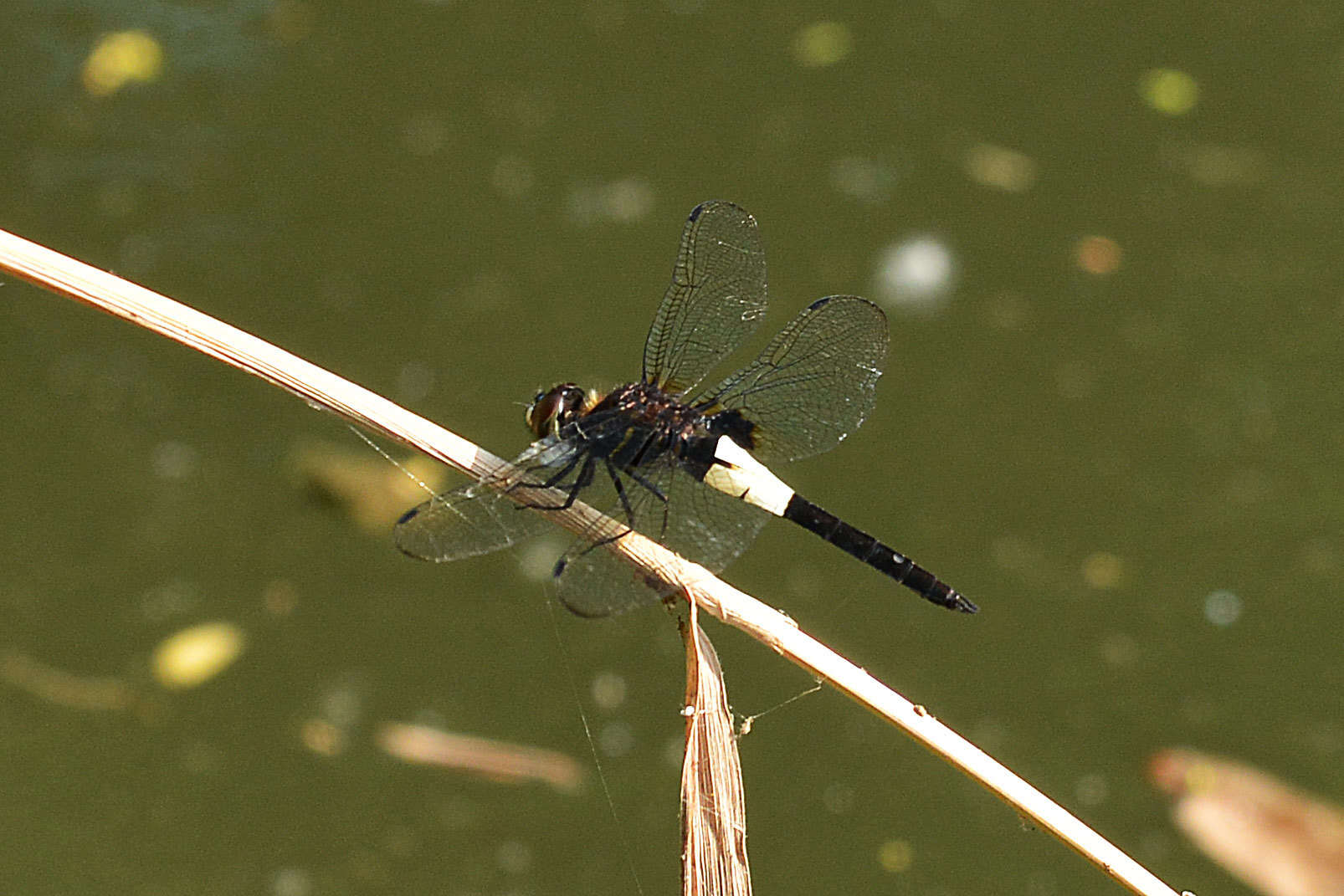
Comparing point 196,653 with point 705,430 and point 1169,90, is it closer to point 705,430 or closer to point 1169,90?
point 705,430

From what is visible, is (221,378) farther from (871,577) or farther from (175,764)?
(871,577)

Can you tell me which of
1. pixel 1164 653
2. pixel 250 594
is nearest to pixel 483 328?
pixel 250 594

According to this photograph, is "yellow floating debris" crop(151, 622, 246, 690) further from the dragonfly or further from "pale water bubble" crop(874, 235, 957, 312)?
"pale water bubble" crop(874, 235, 957, 312)

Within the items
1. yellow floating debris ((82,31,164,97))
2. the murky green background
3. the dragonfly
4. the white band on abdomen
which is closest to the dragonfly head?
the dragonfly

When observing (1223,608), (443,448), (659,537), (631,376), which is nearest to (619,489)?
(659,537)

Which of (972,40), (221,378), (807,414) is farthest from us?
(972,40)

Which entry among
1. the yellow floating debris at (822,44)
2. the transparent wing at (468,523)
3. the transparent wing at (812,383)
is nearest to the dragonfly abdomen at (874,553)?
the transparent wing at (812,383)
